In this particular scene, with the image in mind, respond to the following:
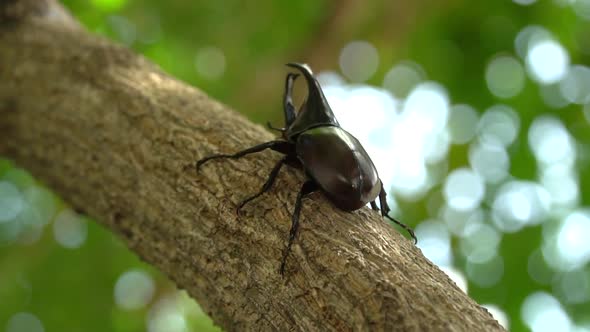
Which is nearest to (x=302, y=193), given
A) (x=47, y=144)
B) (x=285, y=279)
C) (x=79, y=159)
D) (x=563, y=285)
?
(x=285, y=279)

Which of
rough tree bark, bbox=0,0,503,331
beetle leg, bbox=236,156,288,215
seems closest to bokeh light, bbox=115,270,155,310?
rough tree bark, bbox=0,0,503,331

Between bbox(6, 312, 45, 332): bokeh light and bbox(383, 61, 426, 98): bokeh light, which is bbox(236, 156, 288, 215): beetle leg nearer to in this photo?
bbox(383, 61, 426, 98): bokeh light

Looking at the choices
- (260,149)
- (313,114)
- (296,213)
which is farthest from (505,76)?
(296,213)

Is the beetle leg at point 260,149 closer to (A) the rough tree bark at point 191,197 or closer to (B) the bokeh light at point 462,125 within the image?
(A) the rough tree bark at point 191,197

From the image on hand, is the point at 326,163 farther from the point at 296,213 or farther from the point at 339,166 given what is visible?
the point at 296,213

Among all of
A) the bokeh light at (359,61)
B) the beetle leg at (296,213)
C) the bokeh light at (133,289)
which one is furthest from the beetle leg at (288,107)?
the bokeh light at (133,289)

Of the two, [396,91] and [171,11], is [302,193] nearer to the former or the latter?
[171,11]
